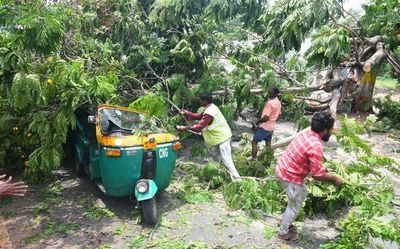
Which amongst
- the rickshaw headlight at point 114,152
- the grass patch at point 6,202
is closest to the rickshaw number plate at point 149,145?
the rickshaw headlight at point 114,152

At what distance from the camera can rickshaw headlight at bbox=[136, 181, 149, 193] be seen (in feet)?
16.2

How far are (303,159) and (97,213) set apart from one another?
10.0 feet

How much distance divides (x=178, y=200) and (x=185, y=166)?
1.30 meters

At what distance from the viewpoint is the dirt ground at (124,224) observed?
459cm

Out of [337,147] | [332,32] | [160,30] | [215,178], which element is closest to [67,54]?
[160,30]

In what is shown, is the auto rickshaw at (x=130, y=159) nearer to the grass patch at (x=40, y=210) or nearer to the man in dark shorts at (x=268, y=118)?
the grass patch at (x=40, y=210)

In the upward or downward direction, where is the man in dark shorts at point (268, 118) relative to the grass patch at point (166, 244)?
upward

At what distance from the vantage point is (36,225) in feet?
16.0

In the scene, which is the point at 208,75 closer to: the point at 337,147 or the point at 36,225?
the point at 337,147

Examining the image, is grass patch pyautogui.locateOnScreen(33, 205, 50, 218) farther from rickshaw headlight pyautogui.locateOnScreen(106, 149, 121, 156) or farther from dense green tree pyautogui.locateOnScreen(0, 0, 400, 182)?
rickshaw headlight pyautogui.locateOnScreen(106, 149, 121, 156)

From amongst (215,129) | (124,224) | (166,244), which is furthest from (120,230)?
(215,129)

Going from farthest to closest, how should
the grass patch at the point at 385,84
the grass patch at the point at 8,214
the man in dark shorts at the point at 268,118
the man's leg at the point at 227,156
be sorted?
the grass patch at the point at 385,84 → the man in dark shorts at the point at 268,118 → the man's leg at the point at 227,156 → the grass patch at the point at 8,214

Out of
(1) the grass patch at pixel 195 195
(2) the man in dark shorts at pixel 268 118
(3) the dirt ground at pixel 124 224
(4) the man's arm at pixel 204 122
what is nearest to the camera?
(3) the dirt ground at pixel 124 224

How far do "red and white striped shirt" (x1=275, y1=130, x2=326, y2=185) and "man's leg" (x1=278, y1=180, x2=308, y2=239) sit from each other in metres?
0.09
